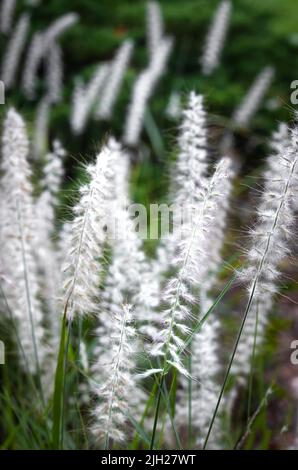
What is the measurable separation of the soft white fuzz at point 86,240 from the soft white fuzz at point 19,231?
492 millimetres

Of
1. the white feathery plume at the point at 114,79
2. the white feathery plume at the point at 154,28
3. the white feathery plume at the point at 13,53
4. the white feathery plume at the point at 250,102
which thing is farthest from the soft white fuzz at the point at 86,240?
the white feathery plume at the point at 154,28

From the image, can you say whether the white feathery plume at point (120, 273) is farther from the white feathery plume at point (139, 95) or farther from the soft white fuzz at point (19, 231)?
the white feathery plume at point (139, 95)

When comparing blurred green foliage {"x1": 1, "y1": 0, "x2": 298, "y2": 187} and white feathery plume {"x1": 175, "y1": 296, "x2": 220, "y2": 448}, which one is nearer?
white feathery plume {"x1": 175, "y1": 296, "x2": 220, "y2": 448}

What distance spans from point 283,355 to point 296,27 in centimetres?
411

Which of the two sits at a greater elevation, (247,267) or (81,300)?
(247,267)

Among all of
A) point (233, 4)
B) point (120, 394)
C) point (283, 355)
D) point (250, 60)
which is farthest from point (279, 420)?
point (233, 4)

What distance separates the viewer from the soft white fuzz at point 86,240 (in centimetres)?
188

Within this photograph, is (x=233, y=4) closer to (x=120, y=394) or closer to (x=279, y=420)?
(x=279, y=420)

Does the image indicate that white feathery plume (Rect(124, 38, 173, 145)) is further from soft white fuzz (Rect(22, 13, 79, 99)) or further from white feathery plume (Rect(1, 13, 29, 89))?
white feathery plume (Rect(1, 13, 29, 89))

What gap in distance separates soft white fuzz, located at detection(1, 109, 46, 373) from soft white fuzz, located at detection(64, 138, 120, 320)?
1.61 feet

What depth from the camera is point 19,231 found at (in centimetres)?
275

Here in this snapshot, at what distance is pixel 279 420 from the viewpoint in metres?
3.92

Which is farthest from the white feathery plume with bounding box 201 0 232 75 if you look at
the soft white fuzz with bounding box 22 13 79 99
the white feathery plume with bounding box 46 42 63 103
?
the white feathery plume with bounding box 46 42 63 103

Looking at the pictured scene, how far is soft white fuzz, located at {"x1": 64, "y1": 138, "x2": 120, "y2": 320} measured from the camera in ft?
6.17
